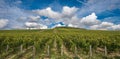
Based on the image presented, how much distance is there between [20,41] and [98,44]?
1625cm

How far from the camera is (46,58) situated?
2438cm

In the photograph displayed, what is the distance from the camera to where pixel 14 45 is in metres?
35.4

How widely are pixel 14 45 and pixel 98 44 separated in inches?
654

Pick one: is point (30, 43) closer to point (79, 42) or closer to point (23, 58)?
point (79, 42)

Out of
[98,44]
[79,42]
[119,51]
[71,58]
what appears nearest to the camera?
[71,58]

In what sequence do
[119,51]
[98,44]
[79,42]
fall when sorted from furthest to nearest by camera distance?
[79,42], [98,44], [119,51]

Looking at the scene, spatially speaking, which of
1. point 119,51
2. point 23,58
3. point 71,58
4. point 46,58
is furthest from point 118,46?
point 23,58

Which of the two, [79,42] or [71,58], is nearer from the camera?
[71,58]

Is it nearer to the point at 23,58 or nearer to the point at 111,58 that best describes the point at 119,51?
the point at 111,58

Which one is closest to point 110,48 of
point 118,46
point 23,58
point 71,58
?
point 118,46

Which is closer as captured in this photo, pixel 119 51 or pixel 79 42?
pixel 119 51

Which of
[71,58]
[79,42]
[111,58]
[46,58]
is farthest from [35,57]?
[79,42]

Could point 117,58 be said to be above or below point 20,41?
below

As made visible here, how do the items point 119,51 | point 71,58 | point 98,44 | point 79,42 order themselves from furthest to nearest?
1. point 79,42
2. point 98,44
3. point 119,51
4. point 71,58
